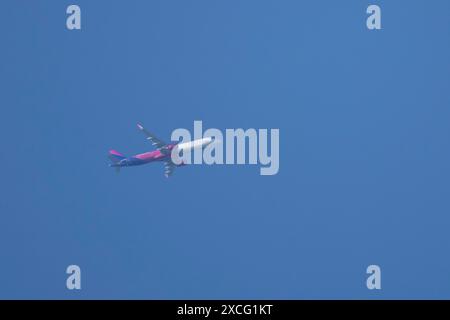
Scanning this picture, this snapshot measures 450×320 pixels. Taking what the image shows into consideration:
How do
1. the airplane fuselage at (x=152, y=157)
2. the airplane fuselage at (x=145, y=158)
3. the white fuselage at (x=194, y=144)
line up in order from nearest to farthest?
the white fuselage at (x=194, y=144), the airplane fuselage at (x=152, y=157), the airplane fuselage at (x=145, y=158)

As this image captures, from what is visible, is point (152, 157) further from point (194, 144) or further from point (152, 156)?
point (194, 144)

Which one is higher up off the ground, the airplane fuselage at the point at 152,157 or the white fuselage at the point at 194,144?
the white fuselage at the point at 194,144

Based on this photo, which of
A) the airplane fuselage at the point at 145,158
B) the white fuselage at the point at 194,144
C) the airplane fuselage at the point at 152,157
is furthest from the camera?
the airplane fuselage at the point at 145,158

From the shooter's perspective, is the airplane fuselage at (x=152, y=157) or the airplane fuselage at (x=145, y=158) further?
the airplane fuselage at (x=145, y=158)

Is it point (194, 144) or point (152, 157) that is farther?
point (152, 157)

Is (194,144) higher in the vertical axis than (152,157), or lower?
higher

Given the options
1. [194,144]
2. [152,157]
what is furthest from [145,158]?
[194,144]

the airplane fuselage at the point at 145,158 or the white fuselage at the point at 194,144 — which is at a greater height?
the white fuselage at the point at 194,144

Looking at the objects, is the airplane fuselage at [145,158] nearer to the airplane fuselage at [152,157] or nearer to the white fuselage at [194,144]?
the airplane fuselage at [152,157]

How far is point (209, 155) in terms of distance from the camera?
60.2 m

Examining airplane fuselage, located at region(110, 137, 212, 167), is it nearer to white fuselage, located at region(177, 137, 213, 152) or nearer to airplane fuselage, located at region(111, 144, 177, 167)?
airplane fuselage, located at region(111, 144, 177, 167)
